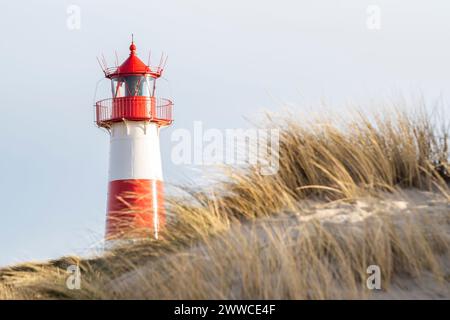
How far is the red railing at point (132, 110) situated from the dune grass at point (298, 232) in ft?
28.6

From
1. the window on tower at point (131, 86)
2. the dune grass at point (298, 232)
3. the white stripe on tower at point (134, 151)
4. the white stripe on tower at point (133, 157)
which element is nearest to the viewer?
the dune grass at point (298, 232)

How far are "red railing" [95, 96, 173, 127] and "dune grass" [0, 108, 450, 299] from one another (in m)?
8.71

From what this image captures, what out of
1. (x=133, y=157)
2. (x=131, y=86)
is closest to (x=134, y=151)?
(x=133, y=157)

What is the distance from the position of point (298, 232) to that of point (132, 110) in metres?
10.4

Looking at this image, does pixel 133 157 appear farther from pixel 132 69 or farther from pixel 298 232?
pixel 298 232

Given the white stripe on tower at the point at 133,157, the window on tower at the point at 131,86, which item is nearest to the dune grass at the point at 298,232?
the white stripe on tower at the point at 133,157

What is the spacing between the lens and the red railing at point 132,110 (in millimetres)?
14945

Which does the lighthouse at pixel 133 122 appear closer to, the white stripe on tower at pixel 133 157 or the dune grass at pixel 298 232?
the white stripe on tower at pixel 133 157

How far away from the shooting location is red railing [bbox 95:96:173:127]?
14.9m

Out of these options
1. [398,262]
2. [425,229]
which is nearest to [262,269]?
[398,262]

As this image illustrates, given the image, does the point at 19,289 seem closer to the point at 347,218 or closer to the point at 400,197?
the point at 347,218
